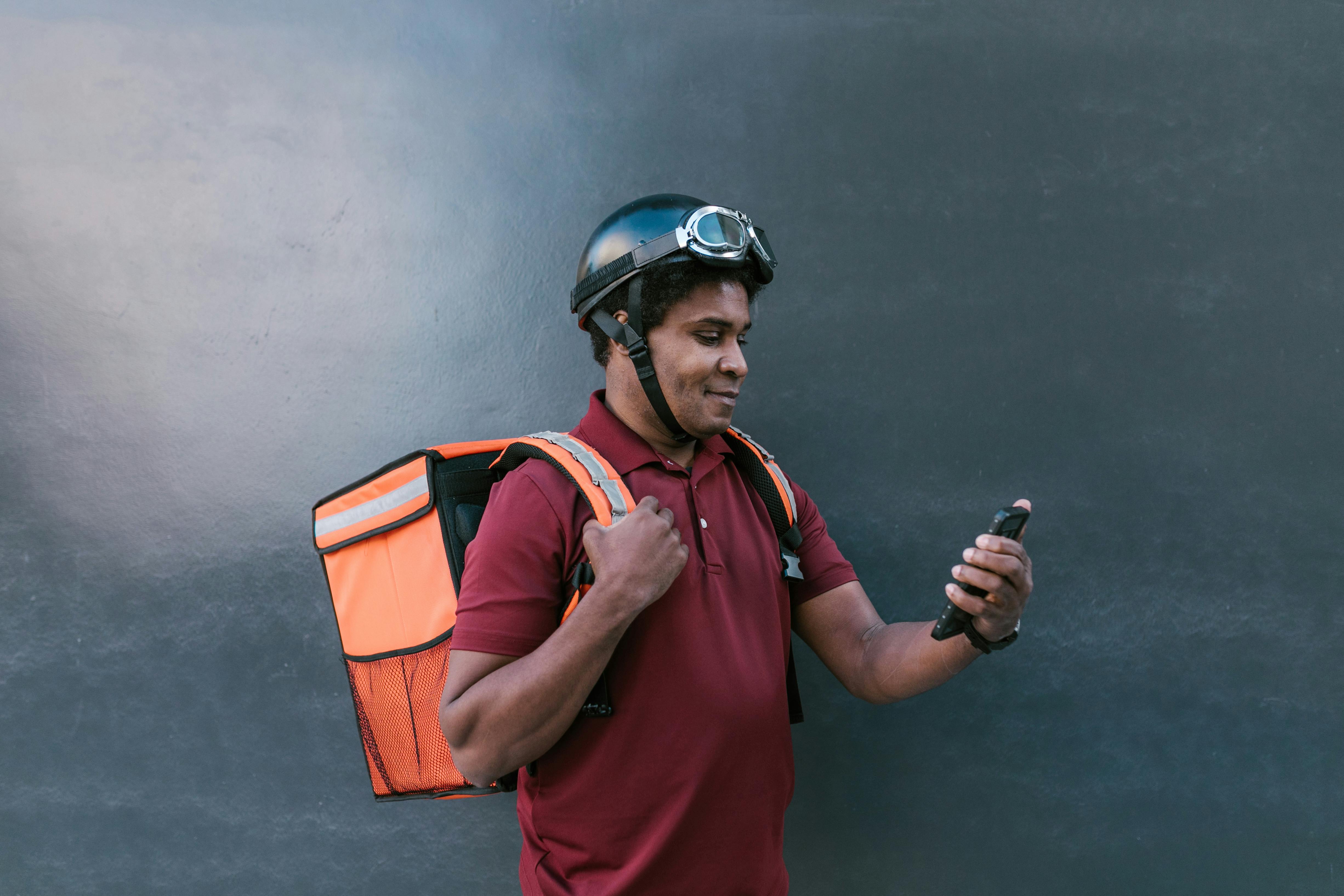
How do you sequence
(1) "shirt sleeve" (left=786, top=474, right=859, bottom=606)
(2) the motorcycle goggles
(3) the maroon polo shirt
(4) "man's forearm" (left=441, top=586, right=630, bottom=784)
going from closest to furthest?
1. (4) "man's forearm" (left=441, top=586, right=630, bottom=784)
2. (3) the maroon polo shirt
3. (2) the motorcycle goggles
4. (1) "shirt sleeve" (left=786, top=474, right=859, bottom=606)

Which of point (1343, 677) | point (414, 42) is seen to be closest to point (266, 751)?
point (414, 42)

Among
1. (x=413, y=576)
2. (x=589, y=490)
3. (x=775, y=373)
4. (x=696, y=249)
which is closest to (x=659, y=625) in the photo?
(x=589, y=490)

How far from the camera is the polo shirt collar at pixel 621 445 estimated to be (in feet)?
5.36

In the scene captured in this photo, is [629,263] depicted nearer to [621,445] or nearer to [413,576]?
[621,445]

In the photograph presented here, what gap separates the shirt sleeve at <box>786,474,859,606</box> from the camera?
1.86 metres

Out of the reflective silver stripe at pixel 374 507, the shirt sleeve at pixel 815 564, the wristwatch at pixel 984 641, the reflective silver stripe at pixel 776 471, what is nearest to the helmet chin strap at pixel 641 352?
the reflective silver stripe at pixel 776 471

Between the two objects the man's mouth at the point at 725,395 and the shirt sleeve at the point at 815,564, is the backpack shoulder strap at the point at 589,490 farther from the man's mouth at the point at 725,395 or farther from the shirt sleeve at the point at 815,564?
the shirt sleeve at the point at 815,564

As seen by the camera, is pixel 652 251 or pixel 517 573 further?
pixel 652 251

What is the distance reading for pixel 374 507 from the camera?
1.82m

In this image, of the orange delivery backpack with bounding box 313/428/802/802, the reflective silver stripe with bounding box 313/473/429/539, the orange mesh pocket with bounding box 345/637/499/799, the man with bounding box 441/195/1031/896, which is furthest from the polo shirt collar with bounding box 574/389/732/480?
the orange mesh pocket with bounding box 345/637/499/799

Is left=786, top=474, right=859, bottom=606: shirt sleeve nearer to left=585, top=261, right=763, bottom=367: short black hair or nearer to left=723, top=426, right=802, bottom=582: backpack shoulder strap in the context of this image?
left=723, top=426, right=802, bottom=582: backpack shoulder strap

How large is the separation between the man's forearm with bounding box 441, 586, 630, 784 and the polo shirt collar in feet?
1.06

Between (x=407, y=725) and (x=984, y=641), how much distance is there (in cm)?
122

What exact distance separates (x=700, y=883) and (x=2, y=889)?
2.18m
